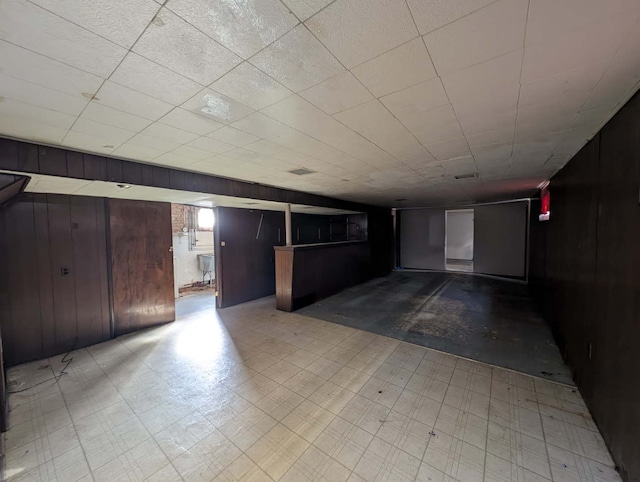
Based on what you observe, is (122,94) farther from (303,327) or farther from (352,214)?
(352,214)

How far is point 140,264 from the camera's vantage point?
4004mm

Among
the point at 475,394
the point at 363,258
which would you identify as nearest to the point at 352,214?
the point at 363,258

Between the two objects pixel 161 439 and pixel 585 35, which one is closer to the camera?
→ pixel 585 35

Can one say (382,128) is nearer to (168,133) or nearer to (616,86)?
(616,86)

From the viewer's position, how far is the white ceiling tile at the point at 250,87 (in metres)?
1.28

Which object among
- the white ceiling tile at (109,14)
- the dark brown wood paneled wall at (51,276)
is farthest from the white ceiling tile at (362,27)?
the dark brown wood paneled wall at (51,276)

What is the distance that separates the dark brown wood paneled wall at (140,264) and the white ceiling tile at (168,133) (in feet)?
8.09

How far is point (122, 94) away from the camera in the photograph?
4.70 feet

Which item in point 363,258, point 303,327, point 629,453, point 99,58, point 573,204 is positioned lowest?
point 303,327

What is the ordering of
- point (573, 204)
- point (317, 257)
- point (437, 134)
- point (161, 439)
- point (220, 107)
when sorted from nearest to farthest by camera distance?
1. point (220, 107)
2. point (161, 439)
3. point (437, 134)
4. point (573, 204)
5. point (317, 257)

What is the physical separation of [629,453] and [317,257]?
4586 mm

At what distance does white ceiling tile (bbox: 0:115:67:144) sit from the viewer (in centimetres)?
171

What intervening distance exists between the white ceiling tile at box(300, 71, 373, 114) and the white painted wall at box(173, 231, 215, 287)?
6585 mm

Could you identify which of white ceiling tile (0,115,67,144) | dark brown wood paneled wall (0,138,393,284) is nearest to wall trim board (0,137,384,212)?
dark brown wood paneled wall (0,138,393,284)
